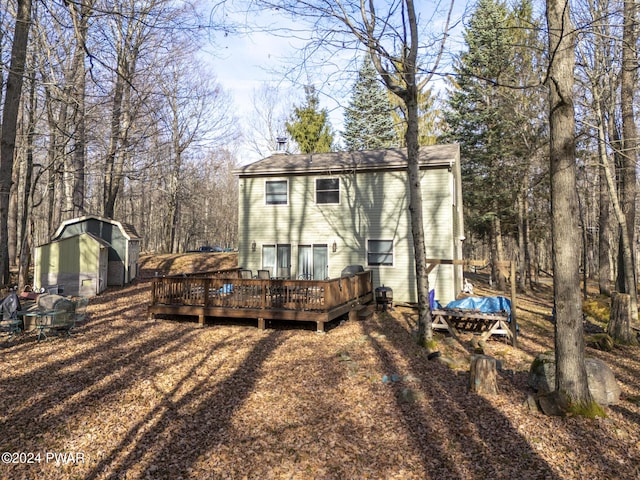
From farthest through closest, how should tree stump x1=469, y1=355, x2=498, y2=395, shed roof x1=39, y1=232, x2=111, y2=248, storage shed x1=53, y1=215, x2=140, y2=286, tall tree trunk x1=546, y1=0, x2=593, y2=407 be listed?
storage shed x1=53, y1=215, x2=140, y2=286, shed roof x1=39, y1=232, x2=111, y2=248, tree stump x1=469, y1=355, x2=498, y2=395, tall tree trunk x1=546, y1=0, x2=593, y2=407

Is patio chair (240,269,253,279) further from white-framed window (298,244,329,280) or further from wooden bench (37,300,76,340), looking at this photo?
wooden bench (37,300,76,340)

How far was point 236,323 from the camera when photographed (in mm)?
11148

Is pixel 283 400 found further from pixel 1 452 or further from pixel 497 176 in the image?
pixel 497 176

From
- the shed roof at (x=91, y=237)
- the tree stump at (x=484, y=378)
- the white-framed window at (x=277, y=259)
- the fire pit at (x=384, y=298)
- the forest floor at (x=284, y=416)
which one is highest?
the shed roof at (x=91, y=237)

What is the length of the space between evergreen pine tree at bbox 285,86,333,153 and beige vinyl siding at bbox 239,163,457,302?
17265mm

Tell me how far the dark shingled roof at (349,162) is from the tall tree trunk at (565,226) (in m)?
8.27

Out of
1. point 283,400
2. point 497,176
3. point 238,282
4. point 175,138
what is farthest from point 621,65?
point 175,138

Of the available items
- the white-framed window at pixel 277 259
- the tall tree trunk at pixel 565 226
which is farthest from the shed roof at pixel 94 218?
the tall tree trunk at pixel 565 226

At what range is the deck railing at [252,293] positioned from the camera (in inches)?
400

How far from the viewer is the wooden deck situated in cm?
1008

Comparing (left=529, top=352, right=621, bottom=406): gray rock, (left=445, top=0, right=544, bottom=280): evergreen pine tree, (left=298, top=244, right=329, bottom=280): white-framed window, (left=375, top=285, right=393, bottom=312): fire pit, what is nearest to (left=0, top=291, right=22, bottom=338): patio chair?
(left=298, top=244, right=329, bottom=280): white-framed window

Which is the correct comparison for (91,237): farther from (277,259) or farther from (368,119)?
(368,119)

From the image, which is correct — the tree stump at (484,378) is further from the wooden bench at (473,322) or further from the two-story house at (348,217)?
the two-story house at (348,217)

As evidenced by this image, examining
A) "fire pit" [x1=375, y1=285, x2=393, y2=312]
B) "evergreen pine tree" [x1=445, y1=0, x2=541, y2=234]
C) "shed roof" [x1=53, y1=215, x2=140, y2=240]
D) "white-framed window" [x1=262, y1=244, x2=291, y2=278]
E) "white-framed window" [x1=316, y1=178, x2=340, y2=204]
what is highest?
"evergreen pine tree" [x1=445, y1=0, x2=541, y2=234]
